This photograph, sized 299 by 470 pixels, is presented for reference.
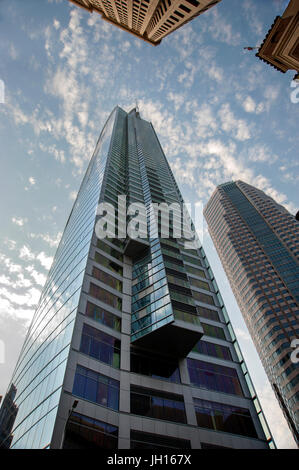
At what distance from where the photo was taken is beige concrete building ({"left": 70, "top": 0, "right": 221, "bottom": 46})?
44.0 m

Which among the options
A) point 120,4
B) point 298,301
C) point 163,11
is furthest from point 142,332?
point 298,301

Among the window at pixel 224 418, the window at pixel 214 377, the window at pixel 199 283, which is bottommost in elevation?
the window at pixel 224 418

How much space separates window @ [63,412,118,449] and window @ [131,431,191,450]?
1.75 metres

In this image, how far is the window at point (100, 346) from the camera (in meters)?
26.5

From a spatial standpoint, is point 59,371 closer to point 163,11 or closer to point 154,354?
point 154,354

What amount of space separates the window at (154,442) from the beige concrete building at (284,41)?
37513mm

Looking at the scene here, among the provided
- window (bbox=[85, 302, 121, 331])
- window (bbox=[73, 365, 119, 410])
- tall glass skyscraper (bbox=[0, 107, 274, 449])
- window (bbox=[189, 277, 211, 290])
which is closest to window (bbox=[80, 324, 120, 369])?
tall glass skyscraper (bbox=[0, 107, 274, 449])

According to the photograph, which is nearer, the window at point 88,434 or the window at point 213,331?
the window at point 88,434

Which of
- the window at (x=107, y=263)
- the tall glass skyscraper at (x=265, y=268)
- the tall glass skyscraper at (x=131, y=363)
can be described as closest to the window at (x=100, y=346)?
the tall glass skyscraper at (x=131, y=363)

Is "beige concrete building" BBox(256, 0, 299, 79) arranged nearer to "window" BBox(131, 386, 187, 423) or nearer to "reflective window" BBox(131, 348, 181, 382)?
"reflective window" BBox(131, 348, 181, 382)

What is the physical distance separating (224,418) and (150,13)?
61.7 m

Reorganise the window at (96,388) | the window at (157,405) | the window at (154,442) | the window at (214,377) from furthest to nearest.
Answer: the window at (214,377) → the window at (157,405) → the window at (96,388) → the window at (154,442)

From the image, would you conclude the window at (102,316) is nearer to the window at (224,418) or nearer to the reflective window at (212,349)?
the reflective window at (212,349)

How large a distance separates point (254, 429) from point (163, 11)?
6148cm
